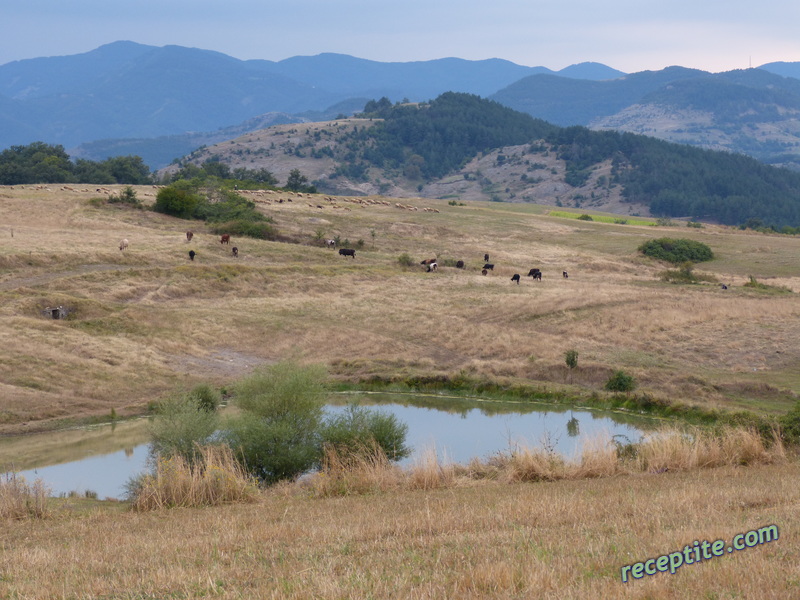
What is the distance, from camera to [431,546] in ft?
30.6

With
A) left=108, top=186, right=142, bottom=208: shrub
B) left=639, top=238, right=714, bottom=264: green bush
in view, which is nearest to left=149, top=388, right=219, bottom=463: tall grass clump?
left=108, top=186, right=142, bottom=208: shrub

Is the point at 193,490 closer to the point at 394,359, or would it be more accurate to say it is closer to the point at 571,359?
the point at 571,359

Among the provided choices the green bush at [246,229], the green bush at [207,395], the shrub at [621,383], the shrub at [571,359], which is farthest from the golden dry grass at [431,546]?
the green bush at [246,229]

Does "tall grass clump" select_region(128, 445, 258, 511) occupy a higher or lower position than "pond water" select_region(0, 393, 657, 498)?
higher

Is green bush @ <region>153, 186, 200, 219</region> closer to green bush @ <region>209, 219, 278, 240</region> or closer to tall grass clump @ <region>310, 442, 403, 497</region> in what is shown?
green bush @ <region>209, 219, 278, 240</region>

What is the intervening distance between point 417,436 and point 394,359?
11.3 m

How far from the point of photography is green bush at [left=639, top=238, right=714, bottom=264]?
75562mm

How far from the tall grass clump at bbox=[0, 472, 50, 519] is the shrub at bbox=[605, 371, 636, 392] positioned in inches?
951

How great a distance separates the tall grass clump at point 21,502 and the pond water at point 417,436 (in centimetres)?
743

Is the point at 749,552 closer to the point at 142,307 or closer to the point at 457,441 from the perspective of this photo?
the point at 457,441

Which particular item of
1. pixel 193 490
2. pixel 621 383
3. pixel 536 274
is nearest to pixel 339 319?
pixel 621 383

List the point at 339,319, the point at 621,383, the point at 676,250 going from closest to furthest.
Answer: the point at 621,383, the point at 339,319, the point at 676,250

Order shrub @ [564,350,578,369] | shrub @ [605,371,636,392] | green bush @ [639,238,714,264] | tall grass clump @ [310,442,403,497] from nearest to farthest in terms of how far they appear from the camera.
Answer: tall grass clump @ [310,442,403,497] < shrub @ [605,371,636,392] < shrub @ [564,350,578,369] < green bush @ [639,238,714,264]

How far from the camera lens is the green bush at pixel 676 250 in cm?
7556
